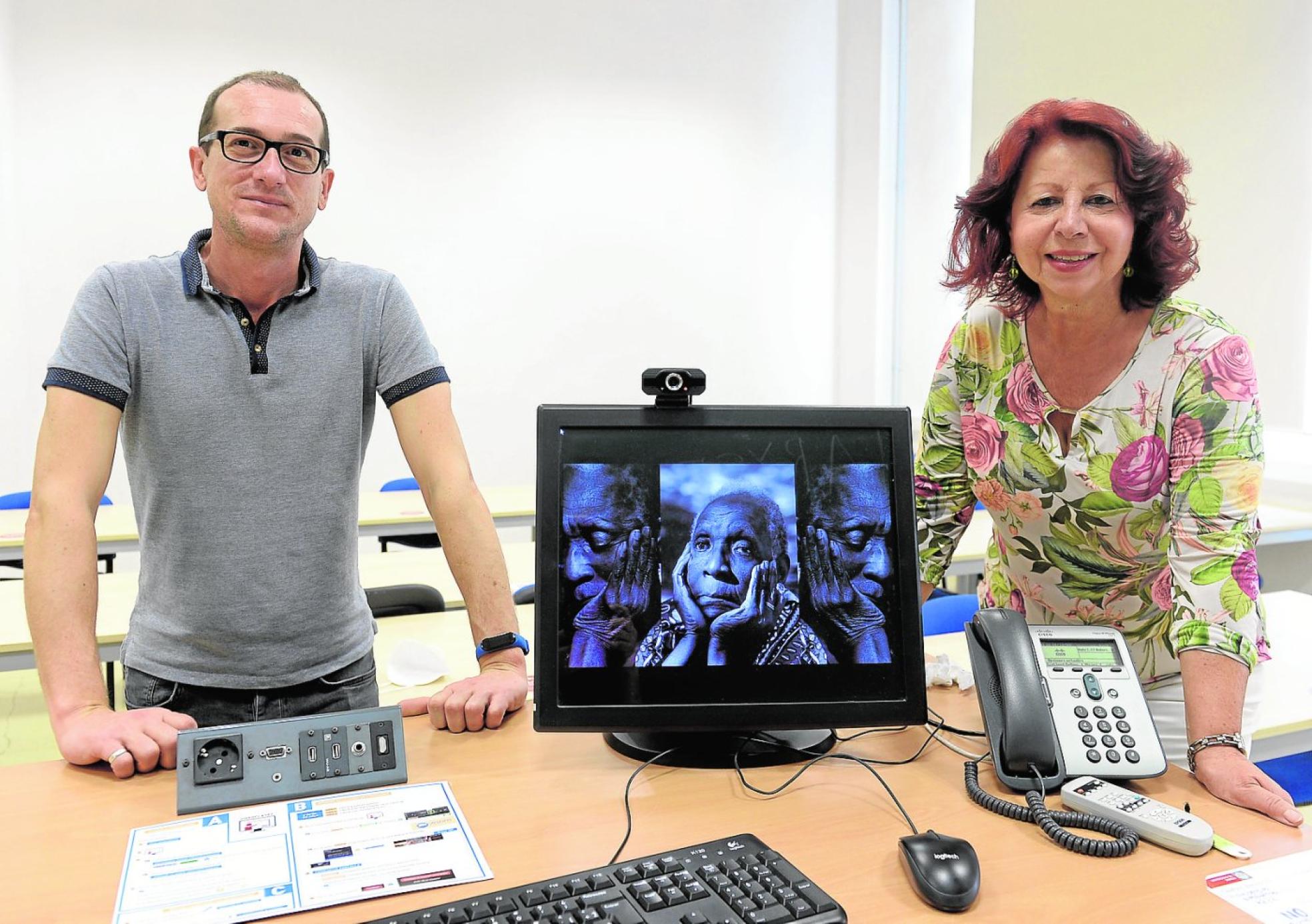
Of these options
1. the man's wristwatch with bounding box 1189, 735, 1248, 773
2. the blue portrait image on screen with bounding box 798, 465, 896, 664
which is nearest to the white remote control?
the man's wristwatch with bounding box 1189, 735, 1248, 773

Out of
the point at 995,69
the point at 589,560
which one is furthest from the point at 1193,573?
the point at 995,69

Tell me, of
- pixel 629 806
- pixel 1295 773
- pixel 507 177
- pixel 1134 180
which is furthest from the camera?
pixel 507 177

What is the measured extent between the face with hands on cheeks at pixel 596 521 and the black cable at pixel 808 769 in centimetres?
29

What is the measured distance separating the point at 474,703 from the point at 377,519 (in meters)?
2.43

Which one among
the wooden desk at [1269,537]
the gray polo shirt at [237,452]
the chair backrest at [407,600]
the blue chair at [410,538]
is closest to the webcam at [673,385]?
the gray polo shirt at [237,452]

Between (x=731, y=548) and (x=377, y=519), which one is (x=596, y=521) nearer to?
(x=731, y=548)

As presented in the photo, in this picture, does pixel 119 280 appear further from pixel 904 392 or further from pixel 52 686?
pixel 904 392

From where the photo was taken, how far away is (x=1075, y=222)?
1487mm

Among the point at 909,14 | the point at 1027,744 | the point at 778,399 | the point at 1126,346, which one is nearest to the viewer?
the point at 1027,744

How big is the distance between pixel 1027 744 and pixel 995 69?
5114mm

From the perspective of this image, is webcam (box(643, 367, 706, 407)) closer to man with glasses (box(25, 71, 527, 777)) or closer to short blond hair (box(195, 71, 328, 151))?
man with glasses (box(25, 71, 527, 777))

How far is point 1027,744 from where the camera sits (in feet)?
3.92

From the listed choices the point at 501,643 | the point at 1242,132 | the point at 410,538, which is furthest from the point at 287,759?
the point at 1242,132

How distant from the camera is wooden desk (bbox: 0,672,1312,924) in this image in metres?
0.96
